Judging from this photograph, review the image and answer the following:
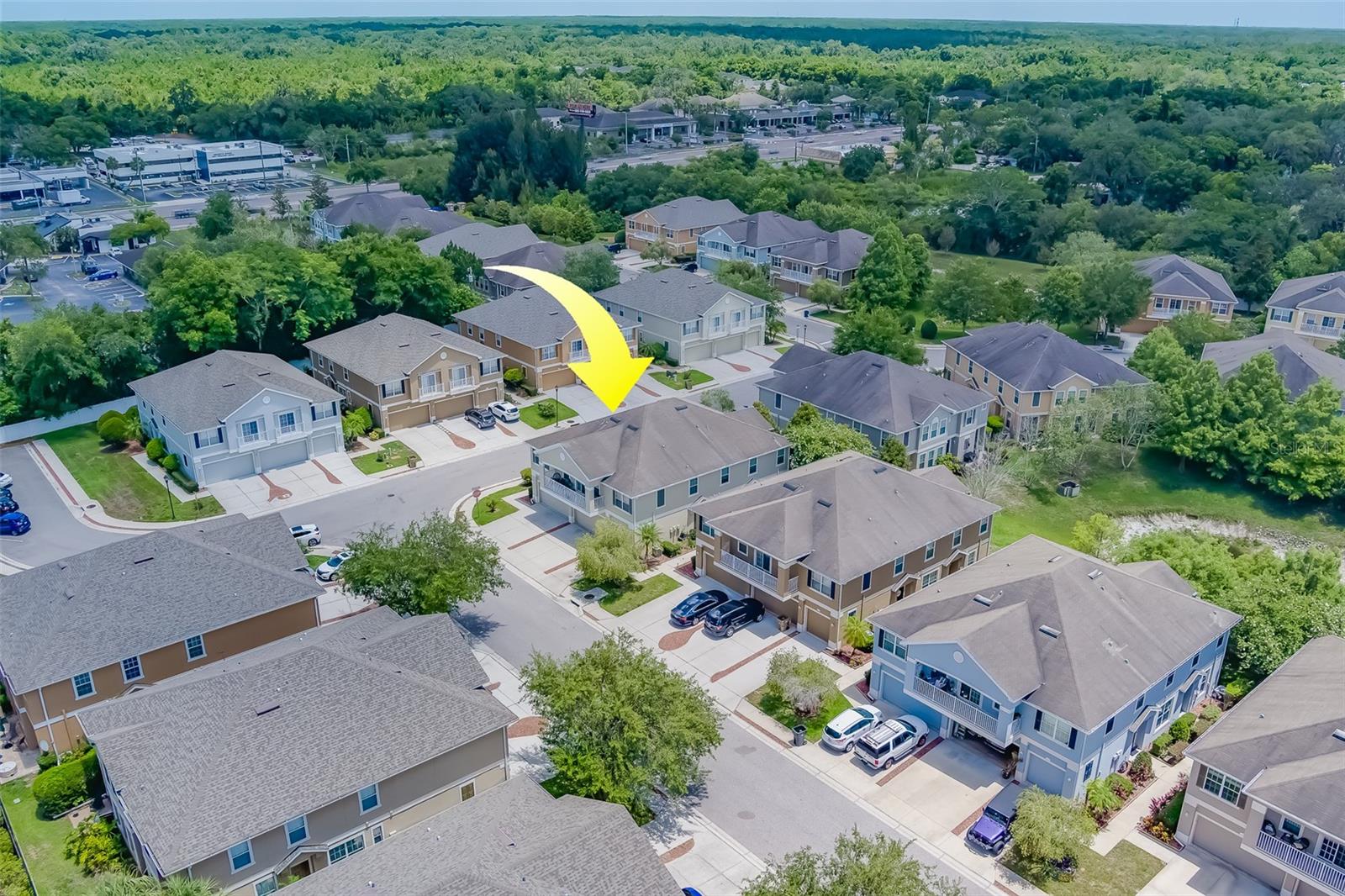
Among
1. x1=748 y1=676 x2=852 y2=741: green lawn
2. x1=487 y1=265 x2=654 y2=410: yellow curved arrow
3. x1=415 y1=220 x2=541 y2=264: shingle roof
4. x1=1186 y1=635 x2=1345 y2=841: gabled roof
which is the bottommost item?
x1=748 y1=676 x2=852 y2=741: green lawn

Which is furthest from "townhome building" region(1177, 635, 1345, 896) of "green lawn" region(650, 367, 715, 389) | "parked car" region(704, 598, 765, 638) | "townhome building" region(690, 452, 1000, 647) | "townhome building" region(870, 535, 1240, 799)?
"green lawn" region(650, 367, 715, 389)

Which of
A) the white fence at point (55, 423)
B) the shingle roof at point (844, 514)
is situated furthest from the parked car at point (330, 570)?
the white fence at point (55, 423)

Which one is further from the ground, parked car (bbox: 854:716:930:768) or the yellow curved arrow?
the yellow curved arrow

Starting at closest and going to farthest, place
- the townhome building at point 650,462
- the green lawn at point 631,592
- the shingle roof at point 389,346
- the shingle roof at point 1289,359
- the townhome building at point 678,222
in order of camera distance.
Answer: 1. the green lawn at point 631,592
2. the townhome building at point 650,462
3. the shingle roof at point 389,346
4. the shingle roof at point 1289,359
5. the townhome building at point 678,222

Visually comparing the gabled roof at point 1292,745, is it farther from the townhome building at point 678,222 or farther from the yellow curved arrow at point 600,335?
the townhome building at point 678,222

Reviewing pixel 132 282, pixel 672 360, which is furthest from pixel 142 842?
pixel 132 282

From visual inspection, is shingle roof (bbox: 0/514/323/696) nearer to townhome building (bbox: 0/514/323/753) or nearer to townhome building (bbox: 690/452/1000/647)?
townhome building (bbox: 0/514/323/753)
